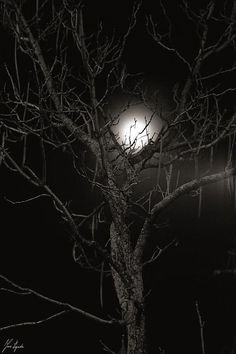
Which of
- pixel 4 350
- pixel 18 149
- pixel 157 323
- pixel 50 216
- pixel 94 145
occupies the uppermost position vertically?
pixel 18 149

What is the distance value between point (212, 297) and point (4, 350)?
4.09 metres

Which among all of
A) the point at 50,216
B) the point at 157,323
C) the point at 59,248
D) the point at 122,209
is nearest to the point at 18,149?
the point at 50,216

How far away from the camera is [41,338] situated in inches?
317

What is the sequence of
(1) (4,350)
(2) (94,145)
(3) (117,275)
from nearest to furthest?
(3) (117,275) → (2) (94,145) → (1) (4,350)

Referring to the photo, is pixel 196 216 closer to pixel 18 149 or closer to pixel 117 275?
pixel 117 275
